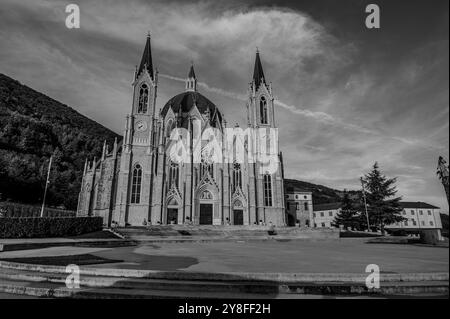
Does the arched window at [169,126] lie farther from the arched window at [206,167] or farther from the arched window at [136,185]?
the arched window at [136,185]

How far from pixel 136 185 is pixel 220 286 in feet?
121

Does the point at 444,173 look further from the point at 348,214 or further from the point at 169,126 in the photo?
the point at 169,126

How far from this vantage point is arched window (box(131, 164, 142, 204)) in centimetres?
3856

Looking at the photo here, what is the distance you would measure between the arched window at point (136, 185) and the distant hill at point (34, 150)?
20.5m

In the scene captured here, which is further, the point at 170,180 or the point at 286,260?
the point at 170,180

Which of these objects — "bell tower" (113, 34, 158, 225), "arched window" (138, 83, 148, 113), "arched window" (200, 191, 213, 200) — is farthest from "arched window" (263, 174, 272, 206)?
"arched window" (138, 83, 148, 113)

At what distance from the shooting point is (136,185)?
1545 inches

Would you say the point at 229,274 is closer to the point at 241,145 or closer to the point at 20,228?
the point at 20,228

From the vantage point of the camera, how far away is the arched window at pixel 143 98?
44406mm

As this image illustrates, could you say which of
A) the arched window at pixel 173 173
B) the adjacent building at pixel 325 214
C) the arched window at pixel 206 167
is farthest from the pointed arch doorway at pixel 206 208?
the adjacent building at pixel 325 214

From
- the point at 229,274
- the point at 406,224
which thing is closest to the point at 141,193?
the point at 229,274

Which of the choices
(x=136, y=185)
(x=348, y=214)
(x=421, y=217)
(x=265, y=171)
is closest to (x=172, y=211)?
(x=136, y=185)

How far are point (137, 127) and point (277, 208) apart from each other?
27.1 metres

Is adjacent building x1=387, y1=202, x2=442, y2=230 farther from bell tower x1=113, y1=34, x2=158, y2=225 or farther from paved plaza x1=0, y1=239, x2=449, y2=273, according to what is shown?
paved plaza x1=0, y1=239, x2=449, y2=273
